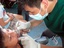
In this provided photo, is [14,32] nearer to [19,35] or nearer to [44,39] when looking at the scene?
[19,35]

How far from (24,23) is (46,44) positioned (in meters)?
0.16

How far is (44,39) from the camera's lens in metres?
0.86

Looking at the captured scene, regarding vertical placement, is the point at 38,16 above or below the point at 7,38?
above

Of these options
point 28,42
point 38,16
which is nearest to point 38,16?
point 38,16

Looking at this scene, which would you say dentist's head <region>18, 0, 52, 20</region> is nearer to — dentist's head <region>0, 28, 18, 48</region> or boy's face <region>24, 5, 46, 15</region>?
boy's face <region>24, 5, 46, 15</region>

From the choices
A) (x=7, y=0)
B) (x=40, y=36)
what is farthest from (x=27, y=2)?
(x=40, y=36)

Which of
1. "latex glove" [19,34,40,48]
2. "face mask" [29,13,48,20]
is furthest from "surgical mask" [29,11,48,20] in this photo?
"latex glove" [19,34,40,48]

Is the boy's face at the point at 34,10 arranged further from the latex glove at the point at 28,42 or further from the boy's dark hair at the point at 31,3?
the latex glove at the point at 28,42

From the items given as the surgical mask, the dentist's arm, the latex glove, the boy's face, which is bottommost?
the latex glove

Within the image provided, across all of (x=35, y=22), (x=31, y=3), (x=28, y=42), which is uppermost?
(x=31, y=3)

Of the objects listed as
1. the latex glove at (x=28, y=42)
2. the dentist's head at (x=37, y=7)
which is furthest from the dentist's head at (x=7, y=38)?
the dentist's head at (x=37, y=7)

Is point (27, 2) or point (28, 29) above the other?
point (27, 2)

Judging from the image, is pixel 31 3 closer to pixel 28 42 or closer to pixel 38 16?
pixel 38 16

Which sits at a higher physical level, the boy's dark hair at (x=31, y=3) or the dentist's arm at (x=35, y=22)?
the boy's dark hair at (x=31, y=3)
